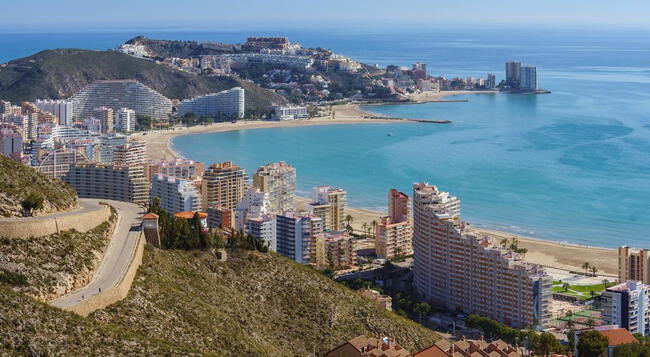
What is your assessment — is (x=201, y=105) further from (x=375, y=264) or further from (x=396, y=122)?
(x=375, y=264)

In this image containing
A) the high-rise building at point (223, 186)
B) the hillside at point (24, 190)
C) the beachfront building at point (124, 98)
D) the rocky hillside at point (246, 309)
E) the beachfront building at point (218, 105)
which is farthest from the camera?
the beachfront building at point (218, 105)

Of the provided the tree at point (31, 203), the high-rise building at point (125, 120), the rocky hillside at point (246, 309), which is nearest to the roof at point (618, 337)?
the rocky hillside at point (246, 309)

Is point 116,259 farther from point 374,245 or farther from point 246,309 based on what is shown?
point 374,245

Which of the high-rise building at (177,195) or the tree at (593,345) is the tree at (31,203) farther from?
the high-rise building at (177,195)

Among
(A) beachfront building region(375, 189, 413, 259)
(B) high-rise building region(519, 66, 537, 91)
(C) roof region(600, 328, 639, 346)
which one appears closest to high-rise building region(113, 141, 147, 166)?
(A) beachfront building region(375, 189, 413, 259)

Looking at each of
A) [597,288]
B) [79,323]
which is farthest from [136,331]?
[597,288]

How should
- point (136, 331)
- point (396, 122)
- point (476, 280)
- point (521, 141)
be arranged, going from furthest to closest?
point (396, 122), point (521, 141), point (476, 280), point (136, 331)
